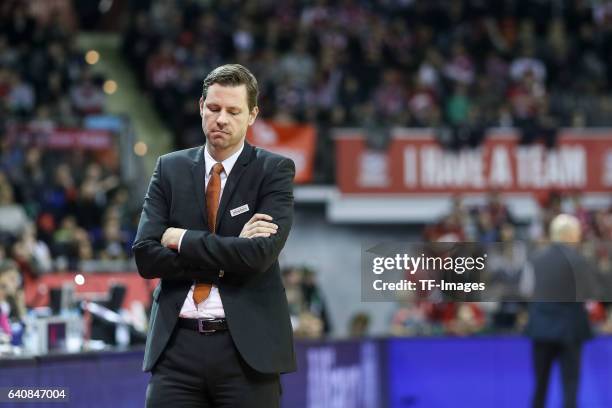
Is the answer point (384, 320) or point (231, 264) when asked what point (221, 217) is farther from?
point (384, 320)

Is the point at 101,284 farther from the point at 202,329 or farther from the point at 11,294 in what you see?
the point at 202,329

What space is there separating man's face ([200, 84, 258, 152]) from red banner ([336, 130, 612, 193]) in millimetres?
13914

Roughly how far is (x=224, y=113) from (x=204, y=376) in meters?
0.93

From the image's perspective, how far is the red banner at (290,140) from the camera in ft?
57.8

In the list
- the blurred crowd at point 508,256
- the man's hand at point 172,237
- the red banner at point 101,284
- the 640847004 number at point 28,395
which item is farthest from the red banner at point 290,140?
the man's hand at point 172,237

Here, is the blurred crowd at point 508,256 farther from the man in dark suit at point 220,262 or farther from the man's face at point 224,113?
the man's face at point 224,113

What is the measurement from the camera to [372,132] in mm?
18328

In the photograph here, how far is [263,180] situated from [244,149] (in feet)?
0.46

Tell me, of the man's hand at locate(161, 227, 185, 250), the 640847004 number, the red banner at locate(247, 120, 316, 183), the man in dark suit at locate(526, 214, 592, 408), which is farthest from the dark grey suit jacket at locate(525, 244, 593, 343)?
the red banner at locate(247, 120, 316, 183)

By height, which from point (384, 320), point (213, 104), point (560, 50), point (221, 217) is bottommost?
point (384, 320)

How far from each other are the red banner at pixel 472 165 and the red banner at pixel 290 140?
1.81 ft

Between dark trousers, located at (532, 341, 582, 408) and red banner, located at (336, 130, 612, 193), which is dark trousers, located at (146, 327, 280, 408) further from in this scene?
red banner, located at (336, 130, 612, 193)

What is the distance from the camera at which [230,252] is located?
432 cm

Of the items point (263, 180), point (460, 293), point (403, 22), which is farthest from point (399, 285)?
point (403, 22)
